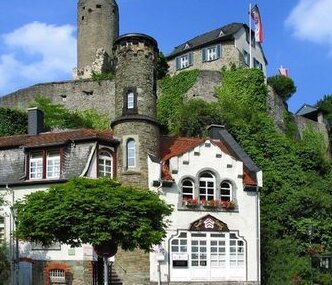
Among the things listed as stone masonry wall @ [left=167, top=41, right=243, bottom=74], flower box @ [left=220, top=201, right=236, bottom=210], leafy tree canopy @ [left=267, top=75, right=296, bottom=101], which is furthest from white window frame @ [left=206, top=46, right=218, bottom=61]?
flower box @ [left=220, top=201, right=236, bottom=210]

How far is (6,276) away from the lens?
3238 centimetres

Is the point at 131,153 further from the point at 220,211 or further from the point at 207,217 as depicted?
the point at 220,211

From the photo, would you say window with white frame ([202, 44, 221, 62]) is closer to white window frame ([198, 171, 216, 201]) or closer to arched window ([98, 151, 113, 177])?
white window frame ([198, 171, 216, 201])

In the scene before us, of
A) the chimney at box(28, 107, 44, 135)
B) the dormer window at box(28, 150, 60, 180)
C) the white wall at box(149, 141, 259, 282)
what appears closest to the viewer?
the white wall at box(149, 141, 259, 282)

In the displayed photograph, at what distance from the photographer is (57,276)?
32.3 m

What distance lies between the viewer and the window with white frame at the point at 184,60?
66.8 m

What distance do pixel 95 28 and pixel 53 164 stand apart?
40905 millimetres

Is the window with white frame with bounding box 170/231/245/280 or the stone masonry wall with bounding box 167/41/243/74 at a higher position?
the stone masonry wall with bounding box 167/41/243/74

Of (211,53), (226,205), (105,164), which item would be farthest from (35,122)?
(211,53)

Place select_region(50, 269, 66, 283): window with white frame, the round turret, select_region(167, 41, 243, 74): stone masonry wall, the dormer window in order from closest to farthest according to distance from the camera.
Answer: select_region(50, 269, 66, 283): window with white frame, the dormer window, select_region(167, 41, 243, 74): stone masonry wall, the round turret

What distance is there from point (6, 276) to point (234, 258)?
1057 centimetres

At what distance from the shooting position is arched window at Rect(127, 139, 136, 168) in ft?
110

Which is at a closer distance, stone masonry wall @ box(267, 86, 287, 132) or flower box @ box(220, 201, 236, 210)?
flower box @ box(220, 201, 236, 210)

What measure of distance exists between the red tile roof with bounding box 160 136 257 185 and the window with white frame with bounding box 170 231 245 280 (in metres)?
2.83
